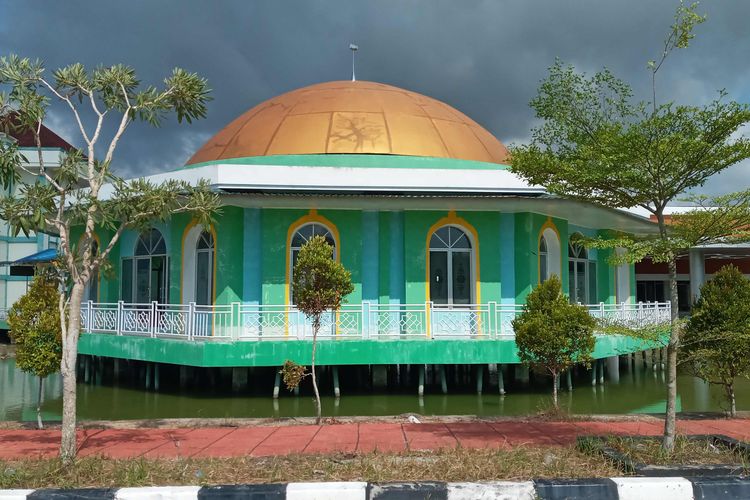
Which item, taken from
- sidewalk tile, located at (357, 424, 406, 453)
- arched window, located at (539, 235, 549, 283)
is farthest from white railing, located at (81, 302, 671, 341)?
sidewalk tile, located at (357, 424, 406, 453)

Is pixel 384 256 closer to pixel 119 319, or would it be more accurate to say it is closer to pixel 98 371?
pixel 119 319

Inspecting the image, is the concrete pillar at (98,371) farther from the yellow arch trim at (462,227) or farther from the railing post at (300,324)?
the yellow arch trim at (462,227)

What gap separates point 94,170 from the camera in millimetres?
6965

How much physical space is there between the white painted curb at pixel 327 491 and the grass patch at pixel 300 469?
0.95 feet

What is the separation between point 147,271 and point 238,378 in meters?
4.34

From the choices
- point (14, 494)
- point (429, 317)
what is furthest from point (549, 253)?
point (14, 494)

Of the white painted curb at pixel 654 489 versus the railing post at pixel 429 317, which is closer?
the white painted curb at pixel 654 489

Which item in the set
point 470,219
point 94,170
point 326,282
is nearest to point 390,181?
point 470,219

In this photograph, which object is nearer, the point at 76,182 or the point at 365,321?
the point at 76,182

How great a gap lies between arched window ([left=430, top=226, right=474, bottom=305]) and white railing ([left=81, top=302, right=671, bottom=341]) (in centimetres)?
63

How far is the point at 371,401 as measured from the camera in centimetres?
1263

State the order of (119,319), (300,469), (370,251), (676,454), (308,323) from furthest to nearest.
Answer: (370,251) → (308,323) → (119,319) → (676,454) → (300,469)

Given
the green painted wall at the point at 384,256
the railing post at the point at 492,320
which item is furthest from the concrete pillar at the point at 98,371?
the railing post at the point at 492,320

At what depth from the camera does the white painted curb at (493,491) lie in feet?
16.0
